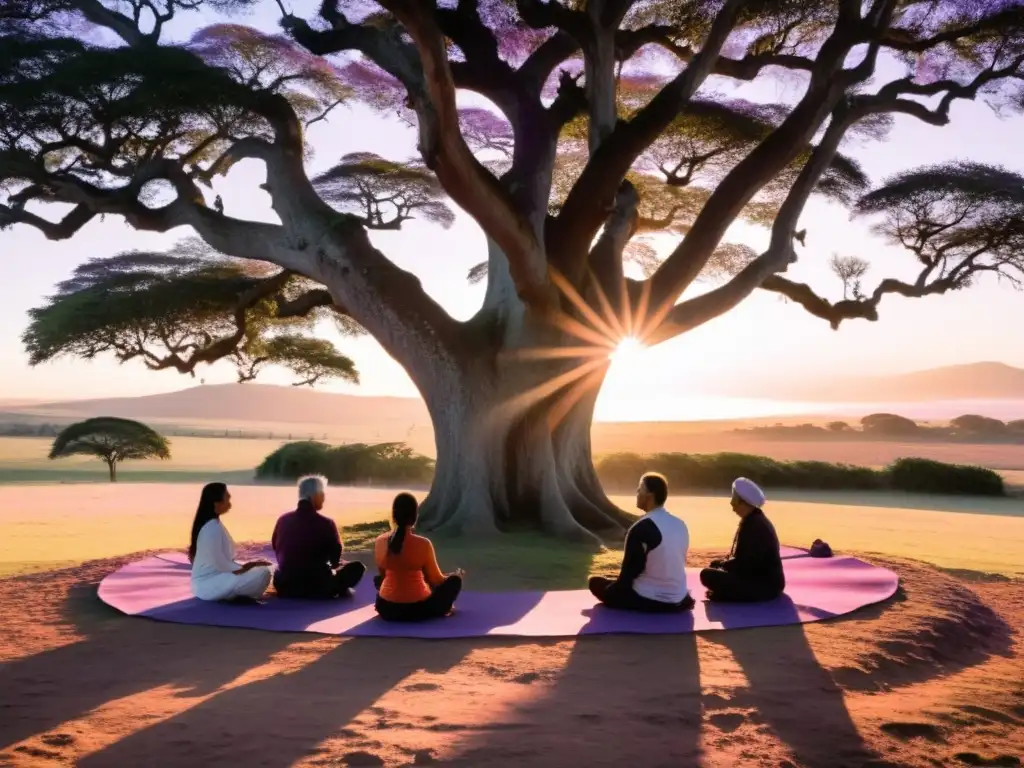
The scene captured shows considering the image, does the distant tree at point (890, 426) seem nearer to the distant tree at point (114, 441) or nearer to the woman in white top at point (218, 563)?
the distant tree at point (114, 441)

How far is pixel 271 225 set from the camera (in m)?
13.9

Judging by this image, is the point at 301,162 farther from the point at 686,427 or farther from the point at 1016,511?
the point at 686,427

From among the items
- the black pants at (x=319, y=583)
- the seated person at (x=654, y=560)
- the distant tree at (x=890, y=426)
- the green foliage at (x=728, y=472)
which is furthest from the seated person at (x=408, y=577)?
the distant tree at (x=890, y=426)

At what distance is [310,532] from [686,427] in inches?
2347

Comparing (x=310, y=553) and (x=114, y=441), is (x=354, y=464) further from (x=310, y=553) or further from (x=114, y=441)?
(x=310, y=553)

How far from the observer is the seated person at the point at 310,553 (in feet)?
26.0

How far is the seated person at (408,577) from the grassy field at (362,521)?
11.2ft

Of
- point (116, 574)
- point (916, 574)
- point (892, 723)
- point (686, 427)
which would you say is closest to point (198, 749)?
point (892, 723)

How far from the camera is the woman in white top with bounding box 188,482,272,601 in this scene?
25.5 feet

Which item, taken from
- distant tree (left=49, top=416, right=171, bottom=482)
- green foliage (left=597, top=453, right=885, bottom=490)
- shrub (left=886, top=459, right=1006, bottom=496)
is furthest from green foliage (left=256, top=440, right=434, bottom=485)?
shrub (left=886, top=459, right=1006, bottom=496)

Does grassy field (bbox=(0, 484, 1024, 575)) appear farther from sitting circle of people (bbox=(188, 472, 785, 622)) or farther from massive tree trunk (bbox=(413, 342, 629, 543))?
sitting circle of people (bbox=(188, 472, 785, 622))

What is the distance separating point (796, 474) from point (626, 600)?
20.2 m

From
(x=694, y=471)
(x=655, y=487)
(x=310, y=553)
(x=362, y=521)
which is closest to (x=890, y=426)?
(x=694, y=471)

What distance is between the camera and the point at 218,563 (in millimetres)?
7980
